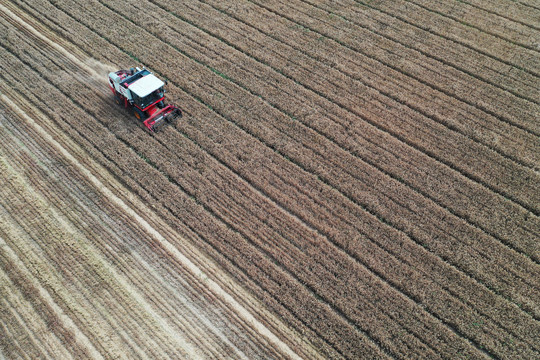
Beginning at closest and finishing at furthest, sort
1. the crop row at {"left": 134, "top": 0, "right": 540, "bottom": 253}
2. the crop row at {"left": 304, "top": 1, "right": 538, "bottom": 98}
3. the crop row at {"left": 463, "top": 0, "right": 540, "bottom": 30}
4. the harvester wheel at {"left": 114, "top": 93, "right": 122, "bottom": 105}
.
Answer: the crop row at {"left": 134, "top": 0, "right": 540, "bottom": 253} → the harvester wheel at {"left": 114, "top": 93, "right": 122, "bottom": 105} → the crop row at {"left": 304, "top": 1, "right": 538, "bottom": 98} → the crop row at {"left": 463, "top": 0, "right": 540, "bottom": 30}

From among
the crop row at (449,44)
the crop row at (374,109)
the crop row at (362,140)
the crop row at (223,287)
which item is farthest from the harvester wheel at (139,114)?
the crop row at (449,44)

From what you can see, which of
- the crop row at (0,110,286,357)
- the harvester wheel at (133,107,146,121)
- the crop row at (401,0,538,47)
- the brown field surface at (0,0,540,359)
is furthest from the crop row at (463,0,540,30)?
the crop row at (0,110,286,357)

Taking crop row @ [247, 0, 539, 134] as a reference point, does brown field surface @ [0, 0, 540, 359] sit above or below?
below

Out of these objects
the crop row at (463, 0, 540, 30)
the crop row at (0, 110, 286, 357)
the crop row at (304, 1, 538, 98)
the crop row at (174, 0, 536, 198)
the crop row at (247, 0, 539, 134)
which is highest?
the crop row at (463, 0, 540, 30)

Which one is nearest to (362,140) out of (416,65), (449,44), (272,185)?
(272,185)

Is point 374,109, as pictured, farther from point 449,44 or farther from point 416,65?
point 449,44

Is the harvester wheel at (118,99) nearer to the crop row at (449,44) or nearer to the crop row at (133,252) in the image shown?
the crop row at (133,252)

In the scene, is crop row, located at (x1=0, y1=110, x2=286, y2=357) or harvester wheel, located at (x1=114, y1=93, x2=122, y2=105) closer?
crop row, located at (x1=0, y1=110, x2=286, y2=357)

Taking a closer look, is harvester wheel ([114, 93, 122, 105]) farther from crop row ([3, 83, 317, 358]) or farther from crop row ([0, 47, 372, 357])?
crop row ([3, 83, 317, 358])

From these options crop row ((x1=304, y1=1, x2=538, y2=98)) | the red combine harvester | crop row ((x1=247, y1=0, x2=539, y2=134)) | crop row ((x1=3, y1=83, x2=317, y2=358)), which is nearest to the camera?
crop row ((x1=3, y1=83, x2=317, y2=358))
